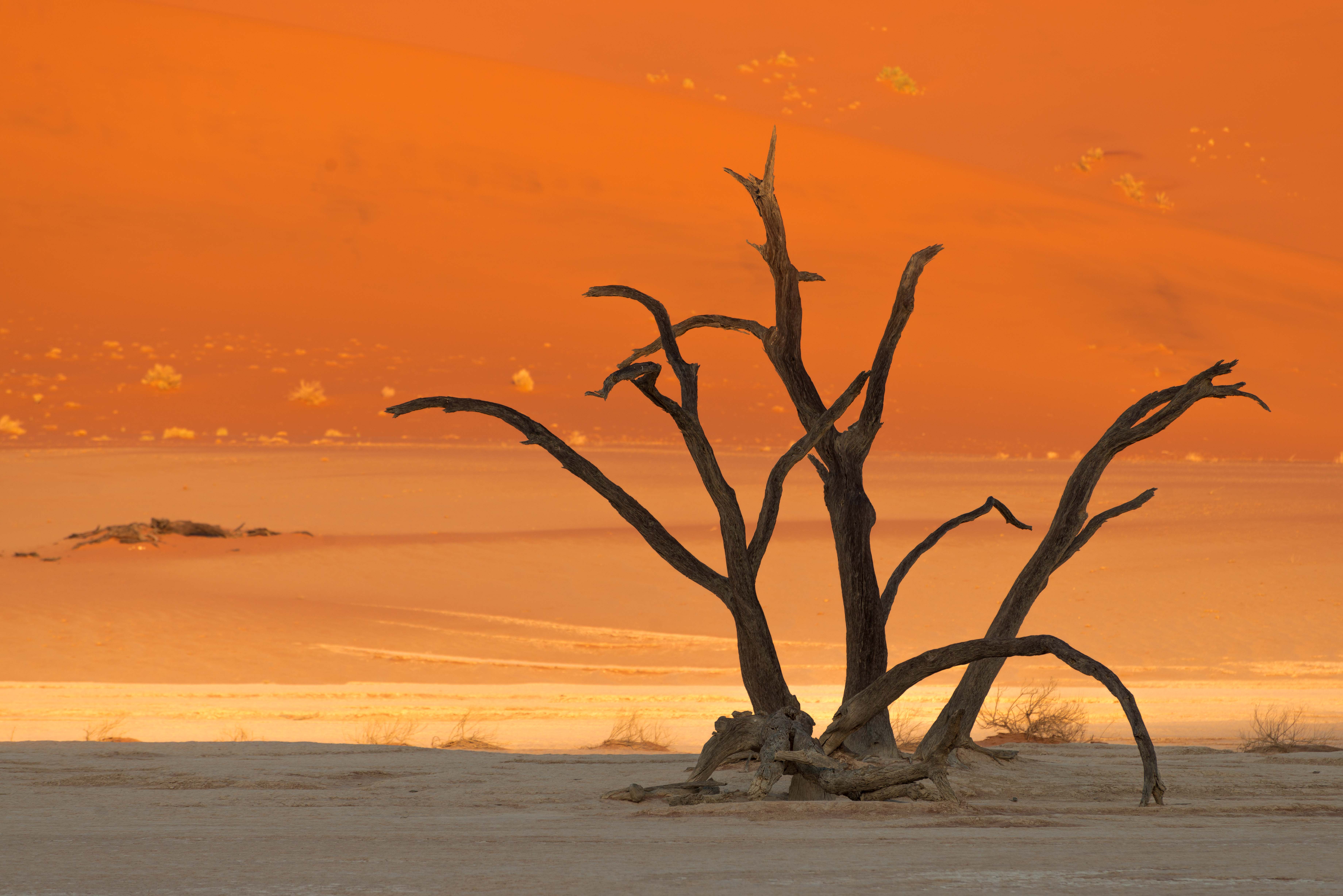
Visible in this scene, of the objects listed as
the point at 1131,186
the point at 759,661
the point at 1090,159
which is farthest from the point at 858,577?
the point at 1090,159

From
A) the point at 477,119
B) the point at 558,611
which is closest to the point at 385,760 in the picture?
the point at 558,611

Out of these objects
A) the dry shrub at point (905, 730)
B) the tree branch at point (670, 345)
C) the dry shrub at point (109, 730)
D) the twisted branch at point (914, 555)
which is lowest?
the dry shrub at point (109, 730)

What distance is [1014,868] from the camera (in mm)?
4617

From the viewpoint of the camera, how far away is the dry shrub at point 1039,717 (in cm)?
981

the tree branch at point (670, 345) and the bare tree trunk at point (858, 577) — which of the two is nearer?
the tree branch at point (670, 345)

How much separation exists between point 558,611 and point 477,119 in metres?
35.4

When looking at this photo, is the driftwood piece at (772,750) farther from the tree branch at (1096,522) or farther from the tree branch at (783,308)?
the tree branch at (1096,522)

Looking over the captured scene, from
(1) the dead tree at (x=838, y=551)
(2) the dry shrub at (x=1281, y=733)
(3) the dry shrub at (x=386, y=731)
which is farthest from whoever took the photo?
(3) the dry shrub at (x=386, y=731)

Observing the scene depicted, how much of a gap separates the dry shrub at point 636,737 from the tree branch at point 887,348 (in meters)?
3.08

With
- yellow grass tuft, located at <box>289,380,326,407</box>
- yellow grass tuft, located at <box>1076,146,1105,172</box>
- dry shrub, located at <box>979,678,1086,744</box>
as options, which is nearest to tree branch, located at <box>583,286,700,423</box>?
dry shrub, located at <box>979,678,1086,744</box>

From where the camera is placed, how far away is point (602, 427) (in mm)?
33219

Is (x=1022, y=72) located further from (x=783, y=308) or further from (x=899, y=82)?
(x=783, y=308)

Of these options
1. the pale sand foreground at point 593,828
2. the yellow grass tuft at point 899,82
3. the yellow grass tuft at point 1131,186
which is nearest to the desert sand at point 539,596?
the pale sand foreground at point 593,828

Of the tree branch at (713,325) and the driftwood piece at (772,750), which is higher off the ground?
the tree branch at (713,325)
